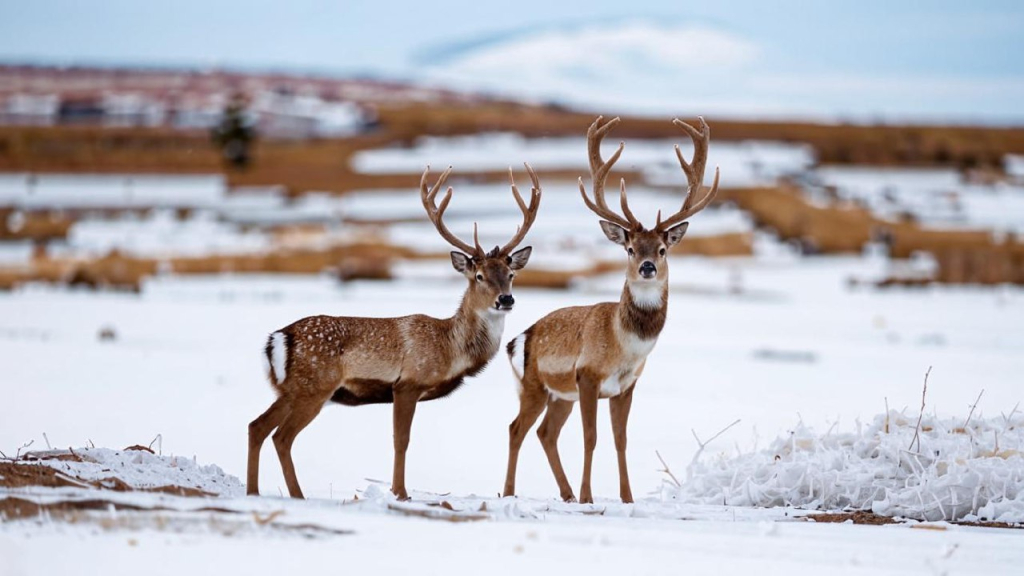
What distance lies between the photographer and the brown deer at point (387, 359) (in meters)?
9.79

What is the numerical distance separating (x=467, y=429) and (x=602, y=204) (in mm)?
4738

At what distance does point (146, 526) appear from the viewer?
7059 millimetres

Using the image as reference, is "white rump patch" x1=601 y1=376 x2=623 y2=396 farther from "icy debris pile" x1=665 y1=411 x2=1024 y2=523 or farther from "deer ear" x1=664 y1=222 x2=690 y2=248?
"deer ear" x1=664 y1=222 x2=690 y2=248

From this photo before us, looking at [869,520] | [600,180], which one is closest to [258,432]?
[600,180]

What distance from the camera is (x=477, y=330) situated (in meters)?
10.6

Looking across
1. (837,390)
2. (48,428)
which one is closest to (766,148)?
(837,390)

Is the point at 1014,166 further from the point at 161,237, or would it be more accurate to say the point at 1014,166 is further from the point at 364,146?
the point at 161,237

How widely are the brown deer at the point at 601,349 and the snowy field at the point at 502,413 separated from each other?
0.56 metres

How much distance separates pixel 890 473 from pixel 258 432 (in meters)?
4.62

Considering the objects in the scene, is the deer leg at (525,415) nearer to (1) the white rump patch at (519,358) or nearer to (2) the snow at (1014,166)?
(1) the white rump patch at (519,358)

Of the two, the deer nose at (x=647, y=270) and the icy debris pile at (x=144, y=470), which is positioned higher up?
the deer nose at (x=647, y=270)

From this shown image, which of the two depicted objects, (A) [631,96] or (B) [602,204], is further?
(A) [631,96]

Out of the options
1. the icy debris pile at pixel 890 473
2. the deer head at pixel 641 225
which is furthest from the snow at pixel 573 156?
the icy debris pile at pixel 890 473

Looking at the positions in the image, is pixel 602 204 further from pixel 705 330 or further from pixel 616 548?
pixel 705 330
